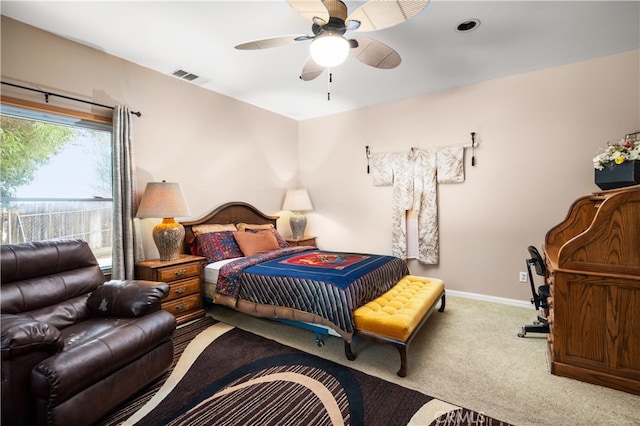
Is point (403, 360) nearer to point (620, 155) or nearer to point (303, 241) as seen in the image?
point (620, 155)

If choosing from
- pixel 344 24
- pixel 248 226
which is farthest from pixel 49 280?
pixel 344 24

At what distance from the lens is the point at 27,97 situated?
253cm

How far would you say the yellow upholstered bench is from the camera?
7.07ft

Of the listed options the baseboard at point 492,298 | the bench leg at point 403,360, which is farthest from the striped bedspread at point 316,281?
the baseboard at point 492,298

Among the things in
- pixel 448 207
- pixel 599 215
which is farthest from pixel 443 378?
pixel 448 207

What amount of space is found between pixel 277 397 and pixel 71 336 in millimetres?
1362

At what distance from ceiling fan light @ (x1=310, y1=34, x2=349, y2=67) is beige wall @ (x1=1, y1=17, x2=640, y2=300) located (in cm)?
237

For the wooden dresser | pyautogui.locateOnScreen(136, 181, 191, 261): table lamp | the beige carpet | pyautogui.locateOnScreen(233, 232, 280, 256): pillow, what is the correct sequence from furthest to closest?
pyautogui.locateOnScreen(233, 232, 280, 256): pillow, pyautogui.locateOnScreen(136, 181, 191, 261): table lamp, the wooden dresser, the beige carpet

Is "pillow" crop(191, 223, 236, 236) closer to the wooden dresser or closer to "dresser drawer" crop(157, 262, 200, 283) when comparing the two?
"dresser drawer" crop(157, 262, 200, 283)

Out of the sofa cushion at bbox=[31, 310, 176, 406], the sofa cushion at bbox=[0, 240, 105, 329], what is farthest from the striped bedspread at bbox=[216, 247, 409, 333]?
the sofa cushion at bbox=[0, 240, 105, 329]

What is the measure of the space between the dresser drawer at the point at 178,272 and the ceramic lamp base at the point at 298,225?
6.51 feet

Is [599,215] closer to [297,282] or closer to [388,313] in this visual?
[388,313]

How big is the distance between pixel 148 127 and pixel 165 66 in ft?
2.34

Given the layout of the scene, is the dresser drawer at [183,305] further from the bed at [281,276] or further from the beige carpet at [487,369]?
the beige carpet at [487,369]
